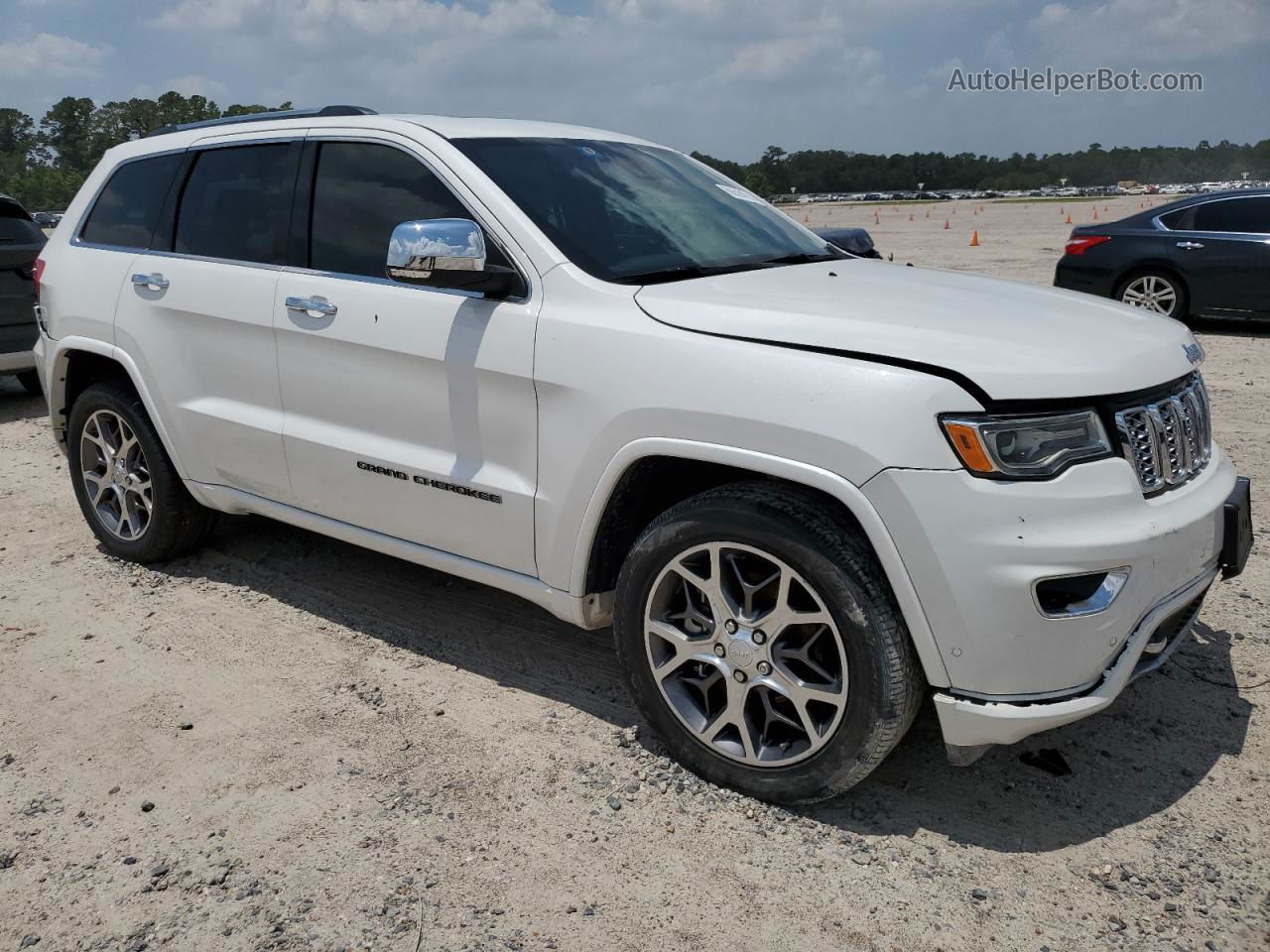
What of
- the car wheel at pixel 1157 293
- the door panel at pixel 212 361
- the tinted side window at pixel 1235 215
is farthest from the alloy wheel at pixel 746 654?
the tinted side window at pixel 1235 215

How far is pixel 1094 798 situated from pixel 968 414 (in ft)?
4.29

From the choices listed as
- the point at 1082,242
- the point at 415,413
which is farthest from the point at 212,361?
the point at 1082,242

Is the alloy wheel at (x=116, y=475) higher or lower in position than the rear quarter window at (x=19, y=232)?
lower

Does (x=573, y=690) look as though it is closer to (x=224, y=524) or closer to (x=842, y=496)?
(x=842, y=496)

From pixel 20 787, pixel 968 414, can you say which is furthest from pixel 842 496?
pixel 20 787

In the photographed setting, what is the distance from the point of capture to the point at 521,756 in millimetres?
3426

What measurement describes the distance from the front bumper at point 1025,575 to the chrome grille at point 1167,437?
0.09 m

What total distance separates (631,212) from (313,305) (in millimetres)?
1169

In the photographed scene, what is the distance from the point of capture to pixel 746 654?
9.92 ft

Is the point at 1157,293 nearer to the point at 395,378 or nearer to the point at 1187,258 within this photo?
the point at 1187,258

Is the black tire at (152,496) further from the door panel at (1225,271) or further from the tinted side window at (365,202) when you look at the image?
the door panel at (1225,271)

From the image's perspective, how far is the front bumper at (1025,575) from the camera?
8.48 feet

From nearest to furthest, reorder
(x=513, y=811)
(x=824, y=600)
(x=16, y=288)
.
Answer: (x=824, y=600) → (x=513, y=811) → (x=16, y=288)

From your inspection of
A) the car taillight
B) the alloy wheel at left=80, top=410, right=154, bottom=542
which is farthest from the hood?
the car taillight
